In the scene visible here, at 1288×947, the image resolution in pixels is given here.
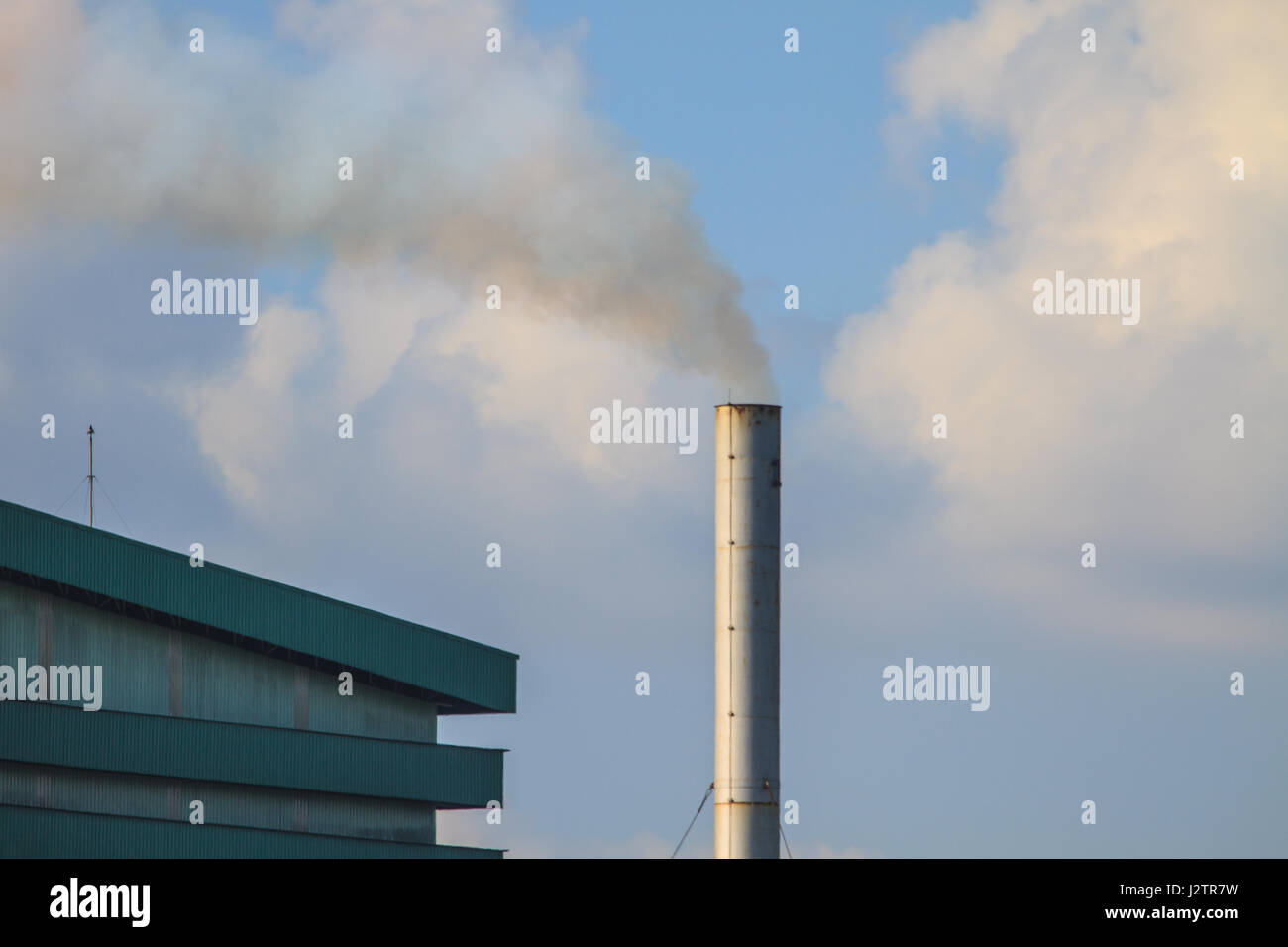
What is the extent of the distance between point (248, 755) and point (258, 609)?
11.4ft

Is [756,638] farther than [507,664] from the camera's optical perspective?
No

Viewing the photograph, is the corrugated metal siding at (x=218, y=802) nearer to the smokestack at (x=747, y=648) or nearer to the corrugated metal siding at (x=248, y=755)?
the corrugated metal siding at (x=248, y=755)

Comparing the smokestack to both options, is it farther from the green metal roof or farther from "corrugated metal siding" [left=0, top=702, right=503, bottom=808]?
the green metal roof

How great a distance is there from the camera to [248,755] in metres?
46.8

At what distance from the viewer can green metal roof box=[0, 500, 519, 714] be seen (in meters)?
43.8

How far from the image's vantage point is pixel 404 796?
5012 centimetres

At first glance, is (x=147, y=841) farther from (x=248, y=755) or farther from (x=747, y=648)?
(x=747, y=648)

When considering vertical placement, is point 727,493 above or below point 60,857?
above

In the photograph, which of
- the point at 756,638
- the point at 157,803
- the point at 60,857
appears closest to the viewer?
the point at 756,638

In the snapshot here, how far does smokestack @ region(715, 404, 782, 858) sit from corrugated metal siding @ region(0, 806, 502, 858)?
12.6 m

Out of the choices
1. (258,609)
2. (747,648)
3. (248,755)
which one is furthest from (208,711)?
(747,648)
